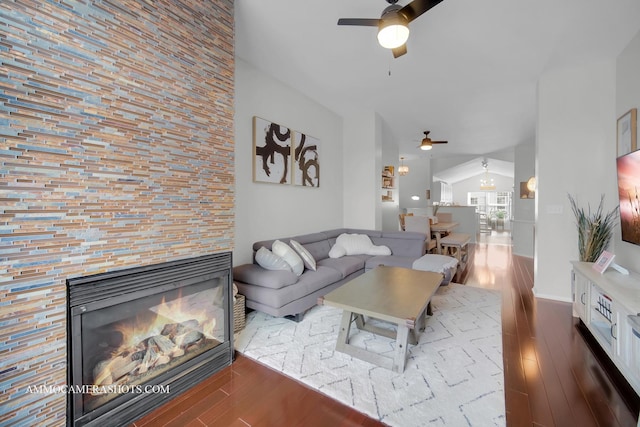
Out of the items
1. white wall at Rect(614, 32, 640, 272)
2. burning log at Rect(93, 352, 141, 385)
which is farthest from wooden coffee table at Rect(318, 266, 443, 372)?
white wall at Rect(614, 32, 640, 272)

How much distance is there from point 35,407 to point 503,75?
197 inches

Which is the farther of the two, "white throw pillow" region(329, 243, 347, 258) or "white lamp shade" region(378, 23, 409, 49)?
"white throw pillow" region(329, 243, 347, 258)

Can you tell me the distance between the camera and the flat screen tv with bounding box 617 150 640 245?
6.79 ft

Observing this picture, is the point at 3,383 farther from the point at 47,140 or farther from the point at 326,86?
the point at 326,86

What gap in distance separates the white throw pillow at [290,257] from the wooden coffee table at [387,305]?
0.68 meters

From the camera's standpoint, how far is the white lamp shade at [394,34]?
1893mm

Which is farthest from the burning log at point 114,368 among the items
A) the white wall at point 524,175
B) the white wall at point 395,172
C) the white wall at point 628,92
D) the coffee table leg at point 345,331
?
the white wall at point 524,175

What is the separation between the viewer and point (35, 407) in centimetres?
117

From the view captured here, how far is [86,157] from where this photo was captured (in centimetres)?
133

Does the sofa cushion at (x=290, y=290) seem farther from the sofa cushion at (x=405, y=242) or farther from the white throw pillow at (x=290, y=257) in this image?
the sofa cushion at (x=405, y=242)

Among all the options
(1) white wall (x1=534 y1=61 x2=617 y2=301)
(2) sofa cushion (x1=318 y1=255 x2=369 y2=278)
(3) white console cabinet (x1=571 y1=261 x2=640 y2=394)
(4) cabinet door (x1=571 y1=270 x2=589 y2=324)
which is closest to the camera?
(3) white console cabinet (x1=571 y1=261 x2=640 y2=394)

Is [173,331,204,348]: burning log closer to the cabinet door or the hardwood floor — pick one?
the hardwood floor

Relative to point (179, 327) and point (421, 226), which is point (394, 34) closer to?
point (179, 327)

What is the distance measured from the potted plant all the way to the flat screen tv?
17.5 inches
